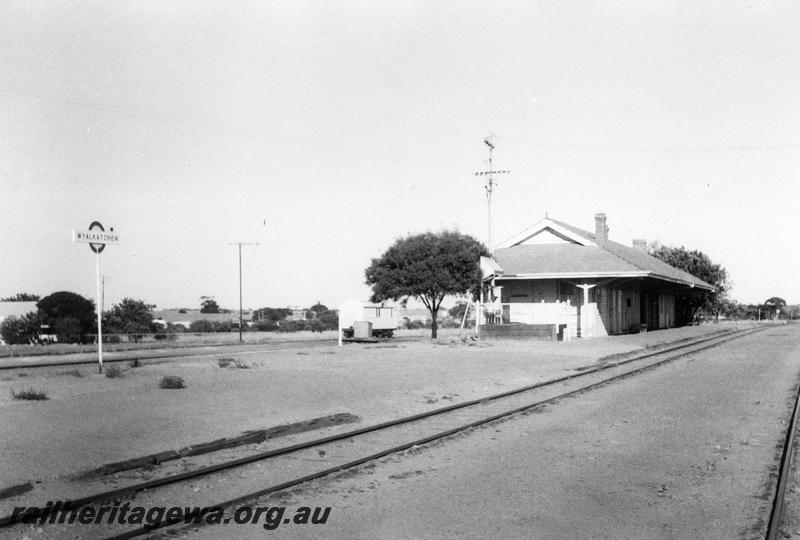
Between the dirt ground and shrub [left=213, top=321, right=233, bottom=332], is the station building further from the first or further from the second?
shrub [left=213, top=321, right=233, bottom=332]

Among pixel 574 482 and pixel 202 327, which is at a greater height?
pixel 574 482

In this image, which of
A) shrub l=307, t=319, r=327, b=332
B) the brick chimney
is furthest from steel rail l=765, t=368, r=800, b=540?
shrub l=307, t=319, r=327, b=332

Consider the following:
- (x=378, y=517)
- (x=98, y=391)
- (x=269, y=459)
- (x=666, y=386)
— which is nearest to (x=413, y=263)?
(x=666, y=386)

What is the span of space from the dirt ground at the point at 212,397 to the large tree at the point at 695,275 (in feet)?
162

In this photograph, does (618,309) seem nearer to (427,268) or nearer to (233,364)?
(427,268)

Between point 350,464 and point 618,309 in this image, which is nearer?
point 350,464

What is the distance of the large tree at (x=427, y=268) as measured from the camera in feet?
109

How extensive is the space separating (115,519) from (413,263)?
90.9 feet

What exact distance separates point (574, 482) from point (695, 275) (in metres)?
71.6

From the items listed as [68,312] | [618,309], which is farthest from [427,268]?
[68,312]

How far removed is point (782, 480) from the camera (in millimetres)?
7191

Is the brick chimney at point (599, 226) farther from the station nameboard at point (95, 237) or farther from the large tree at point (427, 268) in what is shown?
the station nameboard at point (95, 237)

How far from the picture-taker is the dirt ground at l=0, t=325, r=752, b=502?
8.48m

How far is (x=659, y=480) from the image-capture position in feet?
24.2
